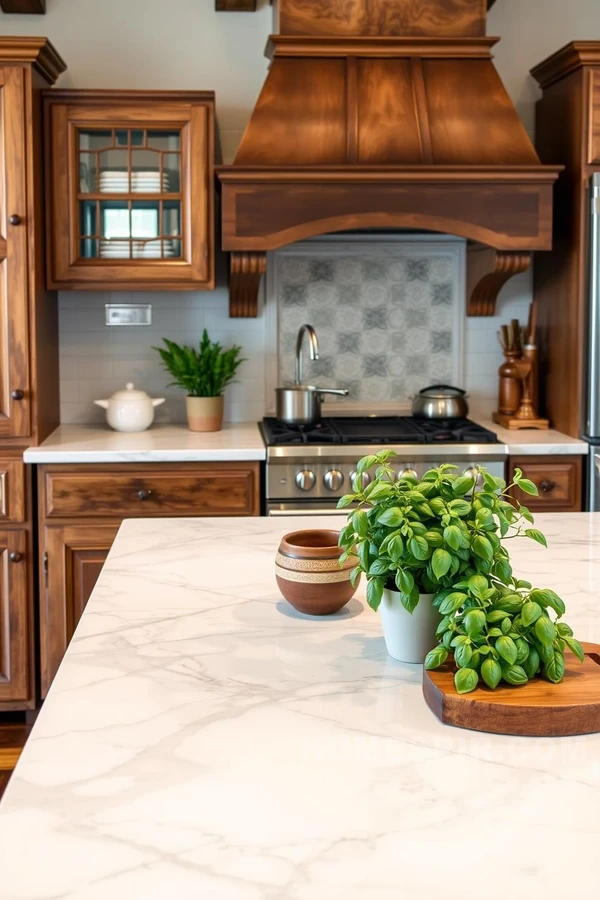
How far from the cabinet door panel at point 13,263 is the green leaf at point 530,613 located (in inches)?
105

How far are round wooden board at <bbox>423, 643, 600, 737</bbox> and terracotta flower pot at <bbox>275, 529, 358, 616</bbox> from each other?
0.37m

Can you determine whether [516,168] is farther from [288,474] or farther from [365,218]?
[288,474]

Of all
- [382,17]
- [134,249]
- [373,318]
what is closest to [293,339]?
[373,318]

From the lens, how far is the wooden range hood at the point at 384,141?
3725 mm

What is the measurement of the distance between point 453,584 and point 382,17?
3020 millimetres

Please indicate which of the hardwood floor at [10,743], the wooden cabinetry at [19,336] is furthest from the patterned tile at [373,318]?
the hardwood floor at [10,743]

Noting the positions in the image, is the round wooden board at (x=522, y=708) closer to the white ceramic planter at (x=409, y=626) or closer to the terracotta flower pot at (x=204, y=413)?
the white ceramic planter at (x=409, y=626)

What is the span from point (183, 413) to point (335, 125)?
1268 millimetres

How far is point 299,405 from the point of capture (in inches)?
155

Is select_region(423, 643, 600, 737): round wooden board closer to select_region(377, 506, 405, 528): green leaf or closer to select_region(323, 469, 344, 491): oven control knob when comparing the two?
select_region(377, 506, 405, 528): green leaf

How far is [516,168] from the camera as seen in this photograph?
3.74 m

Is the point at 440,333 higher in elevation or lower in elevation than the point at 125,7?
lower

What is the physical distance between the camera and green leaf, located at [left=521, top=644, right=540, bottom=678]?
1323mm

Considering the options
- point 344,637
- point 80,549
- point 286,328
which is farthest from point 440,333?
point 344,637
